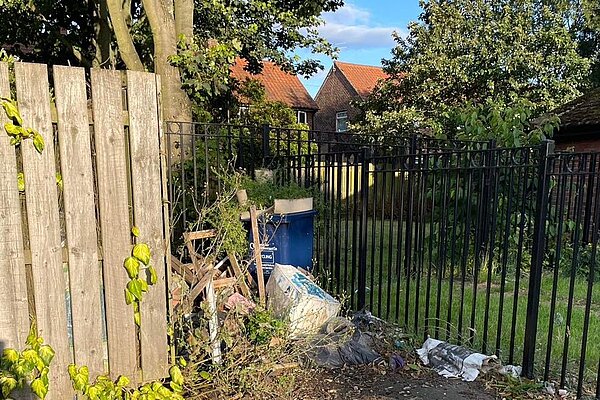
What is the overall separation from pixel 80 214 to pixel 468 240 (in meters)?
3.02

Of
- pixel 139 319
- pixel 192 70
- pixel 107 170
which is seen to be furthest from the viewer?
pixel 192 70

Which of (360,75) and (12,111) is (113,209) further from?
(360,75)

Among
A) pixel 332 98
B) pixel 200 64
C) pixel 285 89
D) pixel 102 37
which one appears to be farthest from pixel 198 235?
pixel 332 98

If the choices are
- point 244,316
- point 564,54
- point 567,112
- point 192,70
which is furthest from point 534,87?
point 244,316

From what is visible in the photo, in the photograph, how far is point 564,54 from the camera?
1505cm

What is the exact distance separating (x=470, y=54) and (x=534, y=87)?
7.79 ft

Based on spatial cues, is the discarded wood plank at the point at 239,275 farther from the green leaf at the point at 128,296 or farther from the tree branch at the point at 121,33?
the tree branch at the point at 121,33

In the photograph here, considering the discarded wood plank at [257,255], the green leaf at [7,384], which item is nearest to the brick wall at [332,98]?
the discarded wood plank at [257,255]

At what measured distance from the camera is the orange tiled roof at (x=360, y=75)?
27797 millimetres

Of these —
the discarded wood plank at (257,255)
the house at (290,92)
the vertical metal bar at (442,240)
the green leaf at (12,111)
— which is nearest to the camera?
the green leaf at (12,111)

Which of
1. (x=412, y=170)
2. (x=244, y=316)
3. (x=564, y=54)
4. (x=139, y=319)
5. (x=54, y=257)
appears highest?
(x=564, y=54)

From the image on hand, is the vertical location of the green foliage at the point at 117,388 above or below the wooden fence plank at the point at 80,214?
below

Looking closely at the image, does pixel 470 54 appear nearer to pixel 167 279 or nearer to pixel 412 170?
pixel 412 170

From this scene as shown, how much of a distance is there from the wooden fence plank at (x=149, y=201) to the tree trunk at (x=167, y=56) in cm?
445
